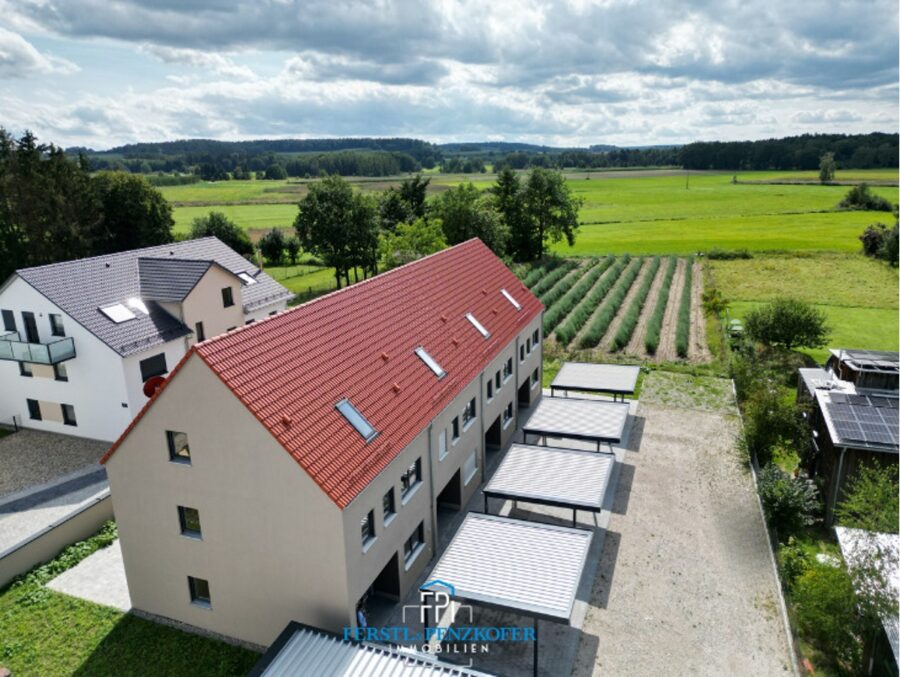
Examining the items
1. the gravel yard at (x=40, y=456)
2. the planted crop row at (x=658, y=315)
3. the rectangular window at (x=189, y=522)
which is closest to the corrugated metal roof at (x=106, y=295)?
the gravel yard at (x=40, y=456)

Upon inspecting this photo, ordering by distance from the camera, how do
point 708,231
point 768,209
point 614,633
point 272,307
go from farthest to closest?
point 768,209
point 708,231
point 272,307
point 614,633

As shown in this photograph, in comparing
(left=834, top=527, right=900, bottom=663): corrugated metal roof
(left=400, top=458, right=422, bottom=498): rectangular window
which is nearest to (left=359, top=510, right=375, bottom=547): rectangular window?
(left=400, top=458, right=422, bottom=498): rectangular window

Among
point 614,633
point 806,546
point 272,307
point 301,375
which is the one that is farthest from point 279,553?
point 272,307

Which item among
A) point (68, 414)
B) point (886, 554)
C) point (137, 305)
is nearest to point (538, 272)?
point (137, 305)

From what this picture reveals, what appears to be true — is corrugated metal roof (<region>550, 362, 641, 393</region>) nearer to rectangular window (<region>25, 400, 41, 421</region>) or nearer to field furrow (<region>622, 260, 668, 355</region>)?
field furrow (<region>622, 260, 668, 355</region>)

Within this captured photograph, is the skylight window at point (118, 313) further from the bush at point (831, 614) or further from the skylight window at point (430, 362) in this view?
the bush at point (831, 614)

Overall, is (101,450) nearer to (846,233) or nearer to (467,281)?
(467,281)
